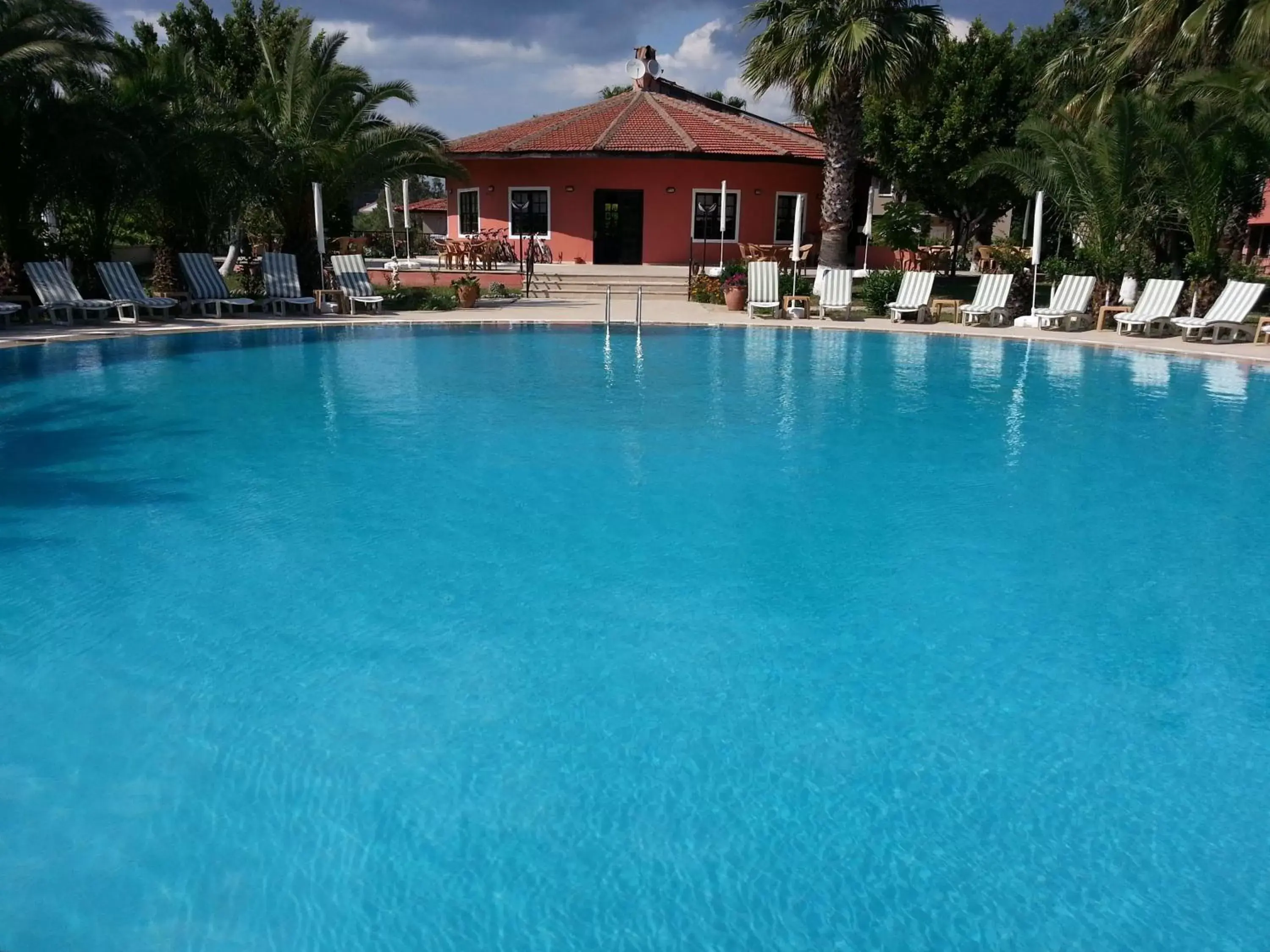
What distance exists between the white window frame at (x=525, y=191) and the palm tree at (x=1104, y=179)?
12.9 meters

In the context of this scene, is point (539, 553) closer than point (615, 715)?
No

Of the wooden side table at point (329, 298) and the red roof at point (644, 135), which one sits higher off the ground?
the red roof at point (644, 135)

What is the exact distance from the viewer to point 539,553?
6891 millimetres

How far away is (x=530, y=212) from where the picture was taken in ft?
93.5

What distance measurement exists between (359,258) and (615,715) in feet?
58.8

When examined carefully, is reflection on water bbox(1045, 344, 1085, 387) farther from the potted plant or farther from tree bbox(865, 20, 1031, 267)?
tree bbox(865, 20, 1031, 267)

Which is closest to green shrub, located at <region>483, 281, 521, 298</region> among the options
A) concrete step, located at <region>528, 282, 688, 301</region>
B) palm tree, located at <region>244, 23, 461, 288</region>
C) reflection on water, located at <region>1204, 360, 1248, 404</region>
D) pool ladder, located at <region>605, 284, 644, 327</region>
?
concrete step, located at <region>528, 282, 688, 301</region>

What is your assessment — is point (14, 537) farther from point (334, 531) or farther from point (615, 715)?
point (615, 715)

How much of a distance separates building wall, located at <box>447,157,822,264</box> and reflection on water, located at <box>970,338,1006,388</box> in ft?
37.3

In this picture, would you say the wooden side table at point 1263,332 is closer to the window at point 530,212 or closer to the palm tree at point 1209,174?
the palm tree at point 1209,174

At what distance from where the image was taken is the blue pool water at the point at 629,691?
3.57m

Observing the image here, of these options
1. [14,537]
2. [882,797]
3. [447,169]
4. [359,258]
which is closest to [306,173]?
[359,258]

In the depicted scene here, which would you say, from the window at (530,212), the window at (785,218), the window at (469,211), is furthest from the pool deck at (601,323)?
the window at (469,211)

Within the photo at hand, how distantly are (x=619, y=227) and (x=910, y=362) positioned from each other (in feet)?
48.1
